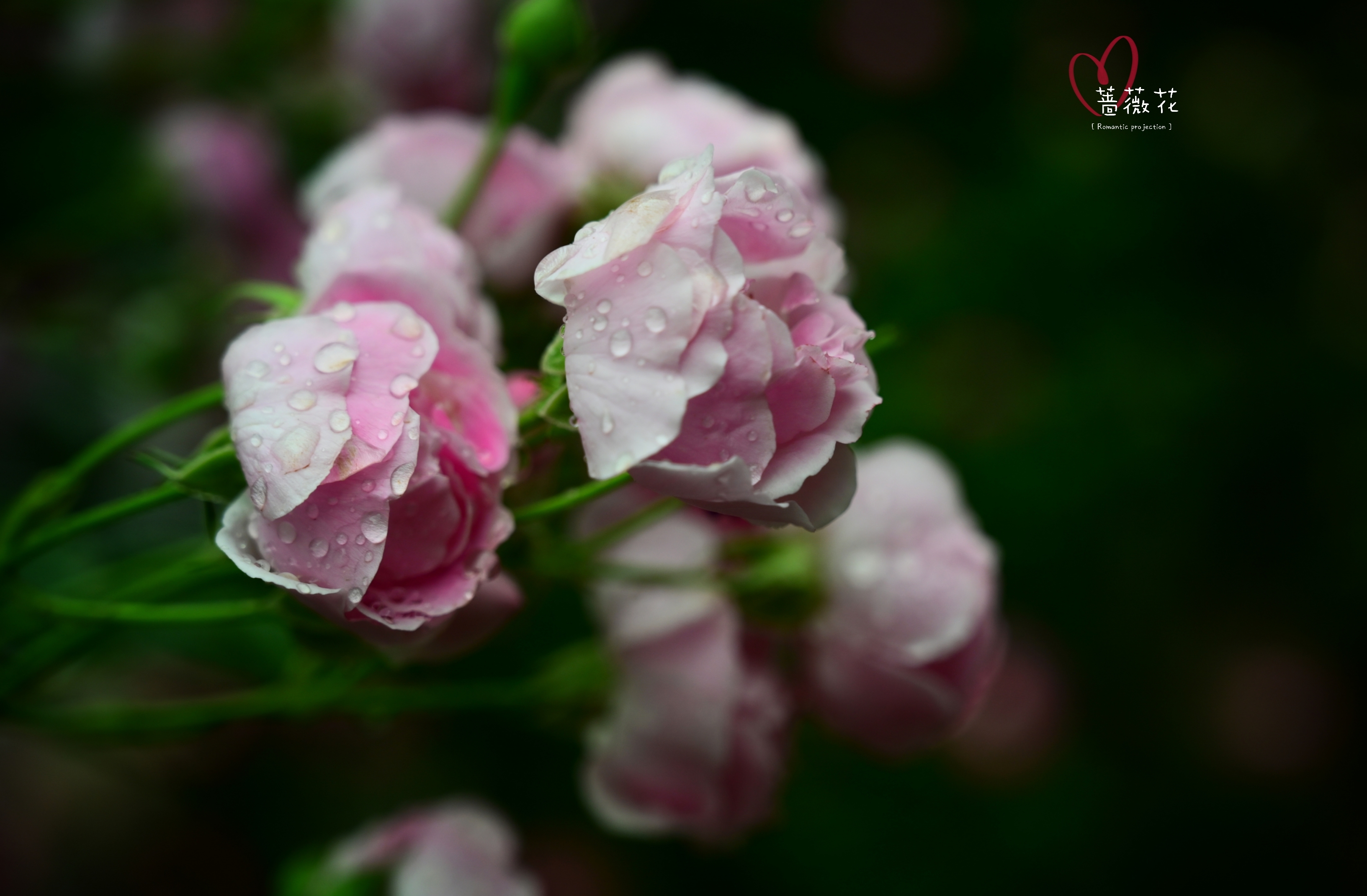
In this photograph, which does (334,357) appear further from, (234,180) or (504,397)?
(234,180)

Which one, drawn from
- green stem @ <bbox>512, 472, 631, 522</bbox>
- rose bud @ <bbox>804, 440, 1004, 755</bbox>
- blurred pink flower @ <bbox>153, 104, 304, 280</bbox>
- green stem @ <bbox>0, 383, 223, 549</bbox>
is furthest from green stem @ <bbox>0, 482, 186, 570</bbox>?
blurred pink flower @ <bbox>153, 104, 304, 280</bbox>

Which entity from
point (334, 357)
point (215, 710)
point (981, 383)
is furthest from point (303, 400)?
point (981, 383)

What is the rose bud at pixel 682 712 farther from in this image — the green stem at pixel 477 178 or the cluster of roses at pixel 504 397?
the green stem at pixel 477 178

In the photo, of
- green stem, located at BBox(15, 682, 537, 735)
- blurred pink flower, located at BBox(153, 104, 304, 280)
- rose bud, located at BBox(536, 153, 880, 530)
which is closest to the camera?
rose bud, located at BBox(536, 153, 880, 530)

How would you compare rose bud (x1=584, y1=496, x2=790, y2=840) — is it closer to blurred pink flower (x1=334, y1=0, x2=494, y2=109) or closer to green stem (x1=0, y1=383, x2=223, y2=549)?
green stem (x1=0, y1=383, x2=223, y2=549)

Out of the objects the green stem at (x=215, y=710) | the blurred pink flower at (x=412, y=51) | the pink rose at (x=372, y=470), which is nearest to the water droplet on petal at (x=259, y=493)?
the pink rose at (x=372, y=470)
